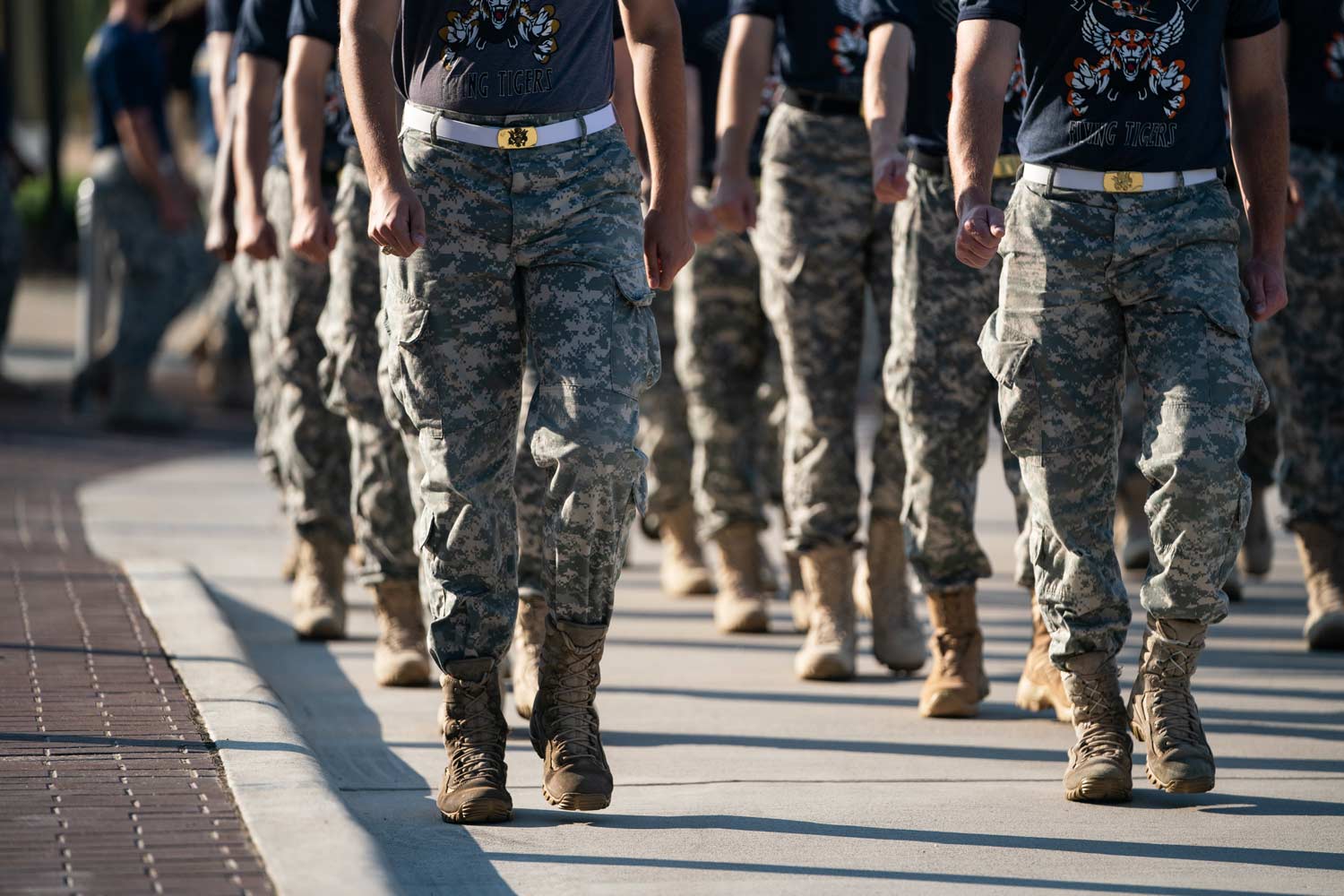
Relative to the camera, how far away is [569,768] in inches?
177

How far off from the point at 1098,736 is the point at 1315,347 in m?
2.53

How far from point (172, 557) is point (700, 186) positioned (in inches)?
101

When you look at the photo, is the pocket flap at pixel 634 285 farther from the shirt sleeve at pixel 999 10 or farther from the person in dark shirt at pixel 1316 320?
the person in dark shirt at pixel 1316 320

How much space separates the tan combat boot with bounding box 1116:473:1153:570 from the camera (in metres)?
7.88

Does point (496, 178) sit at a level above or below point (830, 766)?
above

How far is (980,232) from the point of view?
4.46 meters

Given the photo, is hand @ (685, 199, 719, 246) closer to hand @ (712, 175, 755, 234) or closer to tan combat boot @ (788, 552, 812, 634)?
hand @ (712, 175, 755, 234)

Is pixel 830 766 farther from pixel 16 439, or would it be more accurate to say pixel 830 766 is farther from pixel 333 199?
pixel 16 439

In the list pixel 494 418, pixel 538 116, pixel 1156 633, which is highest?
pixel 538 116

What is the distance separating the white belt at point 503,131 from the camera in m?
4.44

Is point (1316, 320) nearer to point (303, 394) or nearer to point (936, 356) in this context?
point (936, 356)

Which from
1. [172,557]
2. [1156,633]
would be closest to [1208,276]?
[1156,633]

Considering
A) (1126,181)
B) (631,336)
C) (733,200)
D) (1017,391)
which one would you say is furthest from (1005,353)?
(733,200)

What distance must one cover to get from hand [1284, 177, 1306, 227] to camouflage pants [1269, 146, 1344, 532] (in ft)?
0.08
